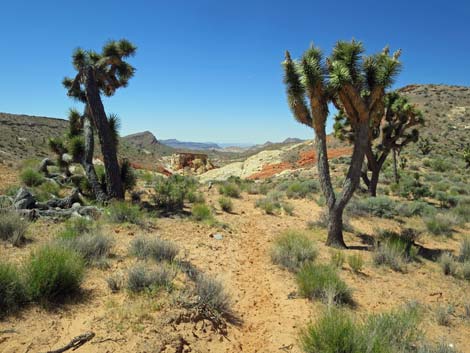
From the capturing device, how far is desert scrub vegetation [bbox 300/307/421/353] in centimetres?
342

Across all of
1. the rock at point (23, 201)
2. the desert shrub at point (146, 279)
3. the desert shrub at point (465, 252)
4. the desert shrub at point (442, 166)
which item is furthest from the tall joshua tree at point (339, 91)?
the desert shrub at point (442, 166)

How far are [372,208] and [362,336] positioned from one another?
432 inches

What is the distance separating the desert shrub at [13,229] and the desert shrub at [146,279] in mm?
2857

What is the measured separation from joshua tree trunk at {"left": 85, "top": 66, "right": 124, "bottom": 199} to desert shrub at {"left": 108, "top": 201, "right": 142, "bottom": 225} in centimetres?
199

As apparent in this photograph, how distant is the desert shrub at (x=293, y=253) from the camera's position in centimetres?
703

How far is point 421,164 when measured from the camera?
29203mm

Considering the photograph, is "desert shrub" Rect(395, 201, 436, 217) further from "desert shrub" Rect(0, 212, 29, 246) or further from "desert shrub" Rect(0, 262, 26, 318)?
"desert shrub" Rect(0, 262, 26, 318)

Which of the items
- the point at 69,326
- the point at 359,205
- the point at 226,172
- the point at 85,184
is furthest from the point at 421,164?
the point at 69,326

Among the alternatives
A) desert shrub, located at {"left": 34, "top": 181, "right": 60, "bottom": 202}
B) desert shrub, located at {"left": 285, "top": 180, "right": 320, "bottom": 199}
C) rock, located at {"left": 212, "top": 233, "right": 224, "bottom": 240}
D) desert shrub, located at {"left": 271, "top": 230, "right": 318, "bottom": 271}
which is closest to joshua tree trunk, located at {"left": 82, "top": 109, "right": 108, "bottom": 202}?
desert shrub, located at {"left": 34, "top": 181, "right": 60, "bottom": 202}

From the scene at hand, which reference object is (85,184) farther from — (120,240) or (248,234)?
(248,234)

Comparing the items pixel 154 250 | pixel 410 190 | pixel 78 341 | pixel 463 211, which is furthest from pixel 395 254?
pixel 410 190

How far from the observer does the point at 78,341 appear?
11.6 feet

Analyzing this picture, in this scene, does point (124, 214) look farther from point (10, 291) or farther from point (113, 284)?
point (10, 291)

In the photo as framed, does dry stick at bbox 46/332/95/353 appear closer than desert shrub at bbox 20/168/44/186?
Yes
